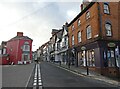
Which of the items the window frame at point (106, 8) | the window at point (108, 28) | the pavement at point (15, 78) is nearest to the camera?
the pavement at point (15, 78)

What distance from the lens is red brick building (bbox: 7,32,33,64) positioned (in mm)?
45000

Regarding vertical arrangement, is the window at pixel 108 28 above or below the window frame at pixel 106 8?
below

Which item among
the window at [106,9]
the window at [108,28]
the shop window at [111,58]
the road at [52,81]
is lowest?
the road at [52,81]

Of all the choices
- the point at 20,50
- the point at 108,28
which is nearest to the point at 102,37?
the point at 108,28

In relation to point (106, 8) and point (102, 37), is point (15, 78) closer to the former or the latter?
point (102, 37)

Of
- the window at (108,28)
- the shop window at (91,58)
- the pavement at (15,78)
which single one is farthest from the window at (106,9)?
the pavement at (15,78)

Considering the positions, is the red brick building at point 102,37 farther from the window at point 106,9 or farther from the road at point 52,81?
the road at point 52,81

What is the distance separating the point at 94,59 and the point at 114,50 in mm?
2977

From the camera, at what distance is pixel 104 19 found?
20.4m

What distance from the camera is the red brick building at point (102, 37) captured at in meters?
19.3

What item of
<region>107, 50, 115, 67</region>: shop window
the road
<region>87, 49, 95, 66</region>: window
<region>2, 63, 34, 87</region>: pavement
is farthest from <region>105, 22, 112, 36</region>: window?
<region>2, 63, 34, 87</region>: pavement

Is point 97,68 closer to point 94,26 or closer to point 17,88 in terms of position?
point 94,26

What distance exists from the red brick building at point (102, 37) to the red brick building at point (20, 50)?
87.1 feet

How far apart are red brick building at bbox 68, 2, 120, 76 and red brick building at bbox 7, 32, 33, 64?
26548mm
